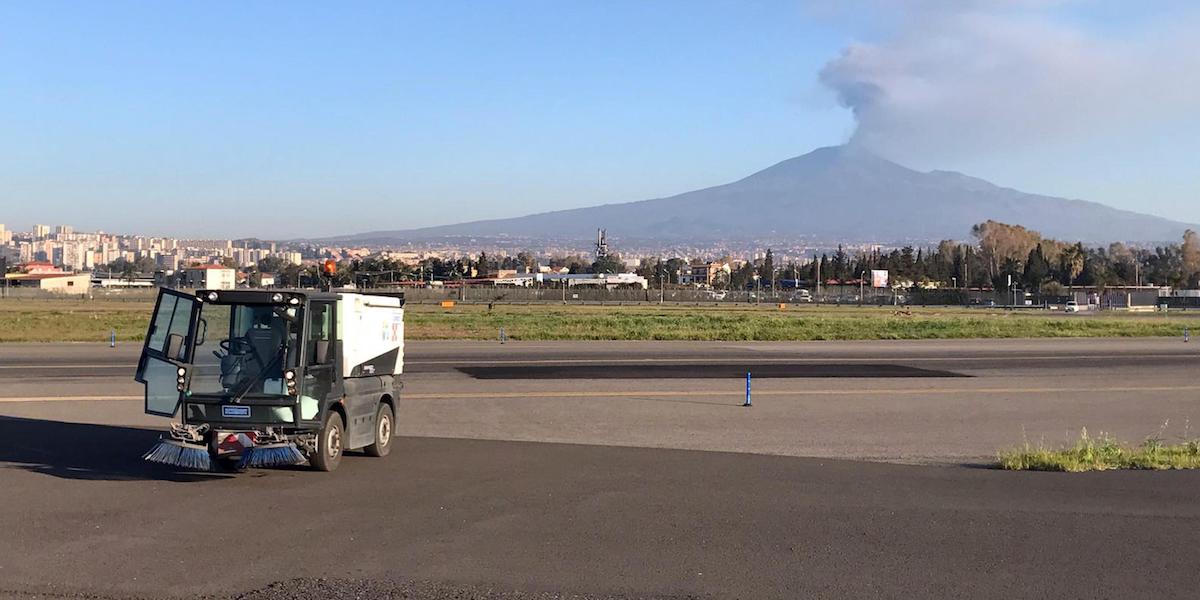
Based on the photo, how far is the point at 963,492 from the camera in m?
11.2

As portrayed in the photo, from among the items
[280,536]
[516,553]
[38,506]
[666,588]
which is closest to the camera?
[666,588]

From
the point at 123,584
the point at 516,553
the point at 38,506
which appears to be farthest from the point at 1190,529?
the point at 38,506

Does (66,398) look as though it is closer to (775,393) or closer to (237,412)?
(237,412)

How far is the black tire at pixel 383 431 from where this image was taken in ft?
42.8

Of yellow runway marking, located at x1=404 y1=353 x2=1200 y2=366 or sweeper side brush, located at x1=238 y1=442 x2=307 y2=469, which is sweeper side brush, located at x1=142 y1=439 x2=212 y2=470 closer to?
sweeper side brush, located at x1=238 y1=442 x2=307 y2=469

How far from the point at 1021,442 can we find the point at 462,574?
1091 centimetres

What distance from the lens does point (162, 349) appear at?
36.7ft

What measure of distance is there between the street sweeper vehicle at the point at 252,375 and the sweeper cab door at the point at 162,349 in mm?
11

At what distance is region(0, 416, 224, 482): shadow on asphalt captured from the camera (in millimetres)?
11922

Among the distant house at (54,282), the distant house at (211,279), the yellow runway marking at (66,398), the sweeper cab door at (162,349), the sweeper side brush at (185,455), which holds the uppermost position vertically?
the distant house at (211,279)

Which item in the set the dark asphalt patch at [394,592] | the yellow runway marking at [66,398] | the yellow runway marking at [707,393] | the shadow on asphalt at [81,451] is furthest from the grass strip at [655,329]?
the dark asphalt patch at [394,592]

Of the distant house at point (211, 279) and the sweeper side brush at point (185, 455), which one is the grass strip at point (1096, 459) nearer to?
the sweeper side brush at point (185, 455)

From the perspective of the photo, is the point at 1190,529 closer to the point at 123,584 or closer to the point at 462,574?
the point at 462,574

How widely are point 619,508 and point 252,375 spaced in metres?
4.30
